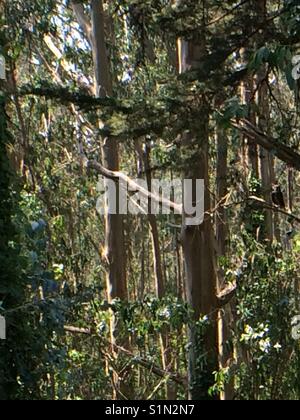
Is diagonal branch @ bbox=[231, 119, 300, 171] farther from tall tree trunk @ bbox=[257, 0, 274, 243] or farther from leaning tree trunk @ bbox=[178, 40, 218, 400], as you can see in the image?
tall tree trunk @ bbox=[257, 0, 274, 243]

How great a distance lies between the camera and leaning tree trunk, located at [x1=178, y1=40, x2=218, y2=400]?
853cm

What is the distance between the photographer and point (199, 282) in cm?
927

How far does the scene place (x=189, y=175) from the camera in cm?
862

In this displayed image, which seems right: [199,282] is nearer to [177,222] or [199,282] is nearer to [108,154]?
[177,222]

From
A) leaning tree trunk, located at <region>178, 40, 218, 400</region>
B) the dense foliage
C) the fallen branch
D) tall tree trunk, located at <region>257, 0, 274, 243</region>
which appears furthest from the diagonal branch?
the fallen branch

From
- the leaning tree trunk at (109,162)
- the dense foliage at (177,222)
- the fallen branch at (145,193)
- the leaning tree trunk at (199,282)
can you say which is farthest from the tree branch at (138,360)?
the leaning tree trunk at (109,162)

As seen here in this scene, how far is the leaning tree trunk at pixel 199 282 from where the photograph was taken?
28.0ft

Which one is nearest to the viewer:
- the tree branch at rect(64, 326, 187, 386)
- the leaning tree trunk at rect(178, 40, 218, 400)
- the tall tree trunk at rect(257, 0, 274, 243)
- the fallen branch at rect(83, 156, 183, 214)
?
the tree branch at rect(64, 326, 187, 386)

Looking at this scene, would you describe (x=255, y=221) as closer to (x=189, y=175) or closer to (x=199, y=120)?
(x=189, y=175)

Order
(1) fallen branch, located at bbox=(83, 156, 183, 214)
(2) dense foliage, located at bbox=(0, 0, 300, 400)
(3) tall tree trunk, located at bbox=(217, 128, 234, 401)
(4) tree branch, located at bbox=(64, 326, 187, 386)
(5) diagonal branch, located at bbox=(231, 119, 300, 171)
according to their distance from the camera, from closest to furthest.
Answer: (2) dense foliage, located at bbox=(0, 0, 300, 400), (5) diagonal branch, located at bbox=(231, 119, 300, 171), (4) tree branch, located at bbox=(64, 326, 187, 386), (1) fallen branch, located at bbox=(83, 156, 183, 214), (3) tall tree trunk, located at bbox=(217, 128, 234, 401)

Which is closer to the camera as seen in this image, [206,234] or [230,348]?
[230,348]

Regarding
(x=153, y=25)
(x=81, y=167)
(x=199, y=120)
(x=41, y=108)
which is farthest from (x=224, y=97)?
(x=81, y=167)

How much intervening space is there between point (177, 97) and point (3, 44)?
1764 mm

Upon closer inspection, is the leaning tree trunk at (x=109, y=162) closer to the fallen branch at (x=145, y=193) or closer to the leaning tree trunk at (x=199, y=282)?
the fallen branch at (x=145, y=193)
